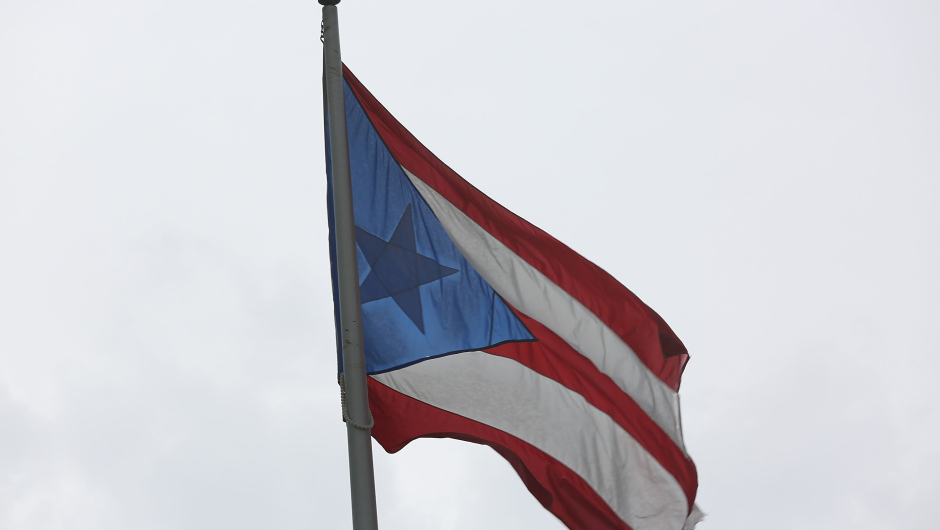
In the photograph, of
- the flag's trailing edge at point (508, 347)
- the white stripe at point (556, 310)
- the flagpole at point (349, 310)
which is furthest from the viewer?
the white stripe at point (556, 310)

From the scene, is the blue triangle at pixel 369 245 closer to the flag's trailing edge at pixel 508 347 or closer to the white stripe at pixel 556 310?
the flag's trailing edge at pixel 508 347

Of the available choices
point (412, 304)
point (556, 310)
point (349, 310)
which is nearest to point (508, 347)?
point (556, 310)

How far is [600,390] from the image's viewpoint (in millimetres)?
8875

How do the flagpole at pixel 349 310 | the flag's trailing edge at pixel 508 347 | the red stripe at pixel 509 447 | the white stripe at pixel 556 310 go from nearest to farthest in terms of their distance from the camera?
the flagpole at pixel 349 310, the red stripe at pixel 509 447, the flag's trailing edge at pixel 508 347, the white stripe at pixel 556 310

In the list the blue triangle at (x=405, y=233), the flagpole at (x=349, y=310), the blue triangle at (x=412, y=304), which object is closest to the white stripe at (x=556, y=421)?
the blue triangle at (x=412, y=304)

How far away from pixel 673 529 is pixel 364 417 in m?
3.26

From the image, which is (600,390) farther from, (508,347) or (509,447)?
(509,447)

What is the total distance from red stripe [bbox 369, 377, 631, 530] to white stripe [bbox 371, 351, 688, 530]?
6 cm

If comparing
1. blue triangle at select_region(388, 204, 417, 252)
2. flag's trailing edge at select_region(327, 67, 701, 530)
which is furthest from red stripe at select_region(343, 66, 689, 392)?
blue triangle at select_region(388, 204, 417, 252)

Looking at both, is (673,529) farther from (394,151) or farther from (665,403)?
(394,151)

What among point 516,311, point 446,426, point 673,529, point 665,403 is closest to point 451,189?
point 516,311

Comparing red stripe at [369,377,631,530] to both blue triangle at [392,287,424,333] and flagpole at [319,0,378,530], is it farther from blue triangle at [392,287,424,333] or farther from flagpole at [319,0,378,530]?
flagpole at [319,0,378,530]

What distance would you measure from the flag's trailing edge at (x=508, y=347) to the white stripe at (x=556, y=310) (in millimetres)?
11

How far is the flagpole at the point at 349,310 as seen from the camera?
21.8 ft
